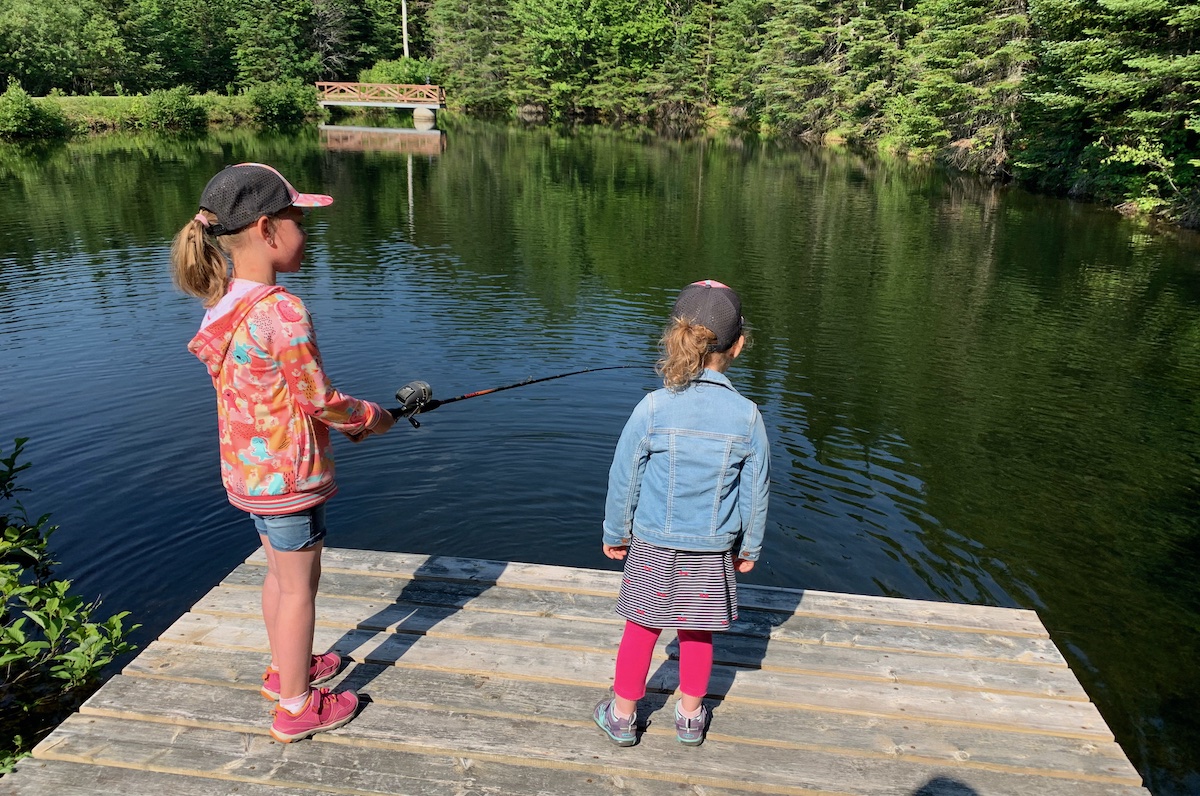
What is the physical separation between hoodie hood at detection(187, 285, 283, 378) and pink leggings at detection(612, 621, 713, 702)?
151cm

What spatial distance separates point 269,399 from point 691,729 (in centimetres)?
170

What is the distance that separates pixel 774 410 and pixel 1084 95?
17.4 meters

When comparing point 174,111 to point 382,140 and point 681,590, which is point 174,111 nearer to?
point 382,140

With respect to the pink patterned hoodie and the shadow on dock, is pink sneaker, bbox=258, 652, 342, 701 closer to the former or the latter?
the pink patterned hoodie

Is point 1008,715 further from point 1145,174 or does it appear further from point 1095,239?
point 1145,174

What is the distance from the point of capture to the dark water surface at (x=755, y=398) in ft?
18.0

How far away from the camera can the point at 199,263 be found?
2.40 metres

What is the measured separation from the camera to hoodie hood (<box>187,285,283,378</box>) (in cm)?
234

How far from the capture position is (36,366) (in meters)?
8.57

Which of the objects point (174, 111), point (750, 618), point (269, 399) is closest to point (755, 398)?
point (750, 618)

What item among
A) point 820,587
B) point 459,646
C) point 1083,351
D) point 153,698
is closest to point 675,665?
point 459,646

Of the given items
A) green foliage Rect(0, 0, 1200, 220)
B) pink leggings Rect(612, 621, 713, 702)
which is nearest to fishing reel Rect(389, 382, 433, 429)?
pink leggings Rect(612, 621, 713, 702)

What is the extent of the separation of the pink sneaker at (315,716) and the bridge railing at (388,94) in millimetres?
43517

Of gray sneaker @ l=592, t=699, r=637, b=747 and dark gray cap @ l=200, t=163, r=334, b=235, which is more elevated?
dark gray cap @ l=200, t=163, r=334, b=235
